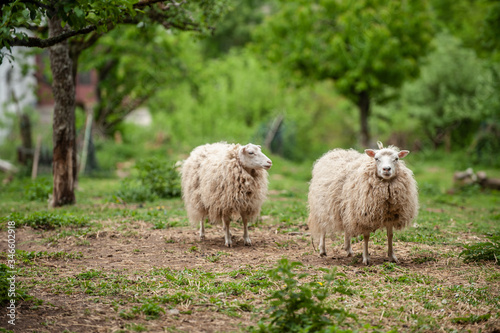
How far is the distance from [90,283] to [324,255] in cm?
303

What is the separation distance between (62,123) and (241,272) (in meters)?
5.48

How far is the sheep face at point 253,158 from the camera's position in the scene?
695 cm

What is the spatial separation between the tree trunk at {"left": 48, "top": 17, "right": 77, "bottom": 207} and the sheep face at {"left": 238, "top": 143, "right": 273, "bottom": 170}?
162 inches

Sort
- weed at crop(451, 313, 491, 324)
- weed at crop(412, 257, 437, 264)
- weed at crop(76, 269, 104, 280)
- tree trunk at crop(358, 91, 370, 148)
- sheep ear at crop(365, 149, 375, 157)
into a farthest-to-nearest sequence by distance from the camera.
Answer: tree trunk at crop(358, 91, 370, 148)
weed at crop(412, 257, 437, 264)
sheep ear at crop(365, 149, 375, 157)
weed at crop(76, 269, 104, 280)
weed at crop(451, 313, 491, 324)

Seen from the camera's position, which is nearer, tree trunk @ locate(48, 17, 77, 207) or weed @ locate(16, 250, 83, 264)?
weed @ locate(16, 250, 83, 264)

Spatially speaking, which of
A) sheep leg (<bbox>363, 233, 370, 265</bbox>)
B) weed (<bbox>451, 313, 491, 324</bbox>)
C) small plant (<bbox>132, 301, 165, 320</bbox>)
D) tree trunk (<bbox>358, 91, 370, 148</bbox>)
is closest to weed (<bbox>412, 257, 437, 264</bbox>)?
sheep leg (<bbox>363, 233, 370, 265</bbox>)

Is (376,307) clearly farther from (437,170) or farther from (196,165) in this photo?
(437,170)

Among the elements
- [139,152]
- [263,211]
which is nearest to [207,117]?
[139,152]

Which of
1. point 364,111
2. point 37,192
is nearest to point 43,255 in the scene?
point 37,192

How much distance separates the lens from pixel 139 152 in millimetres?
20688

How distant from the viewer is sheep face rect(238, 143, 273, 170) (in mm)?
6945

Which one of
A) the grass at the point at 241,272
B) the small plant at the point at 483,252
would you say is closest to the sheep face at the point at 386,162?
the grass at the point at 241,272

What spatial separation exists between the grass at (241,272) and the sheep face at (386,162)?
1122 mm

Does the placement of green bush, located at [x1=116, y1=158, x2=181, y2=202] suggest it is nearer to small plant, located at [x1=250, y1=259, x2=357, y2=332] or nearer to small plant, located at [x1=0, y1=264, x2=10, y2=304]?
small plant, located at [x1=0, y1=264, x2=10, y2=304]
